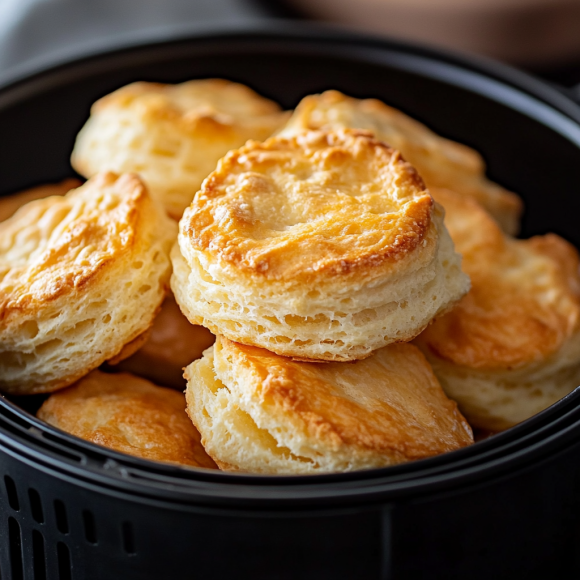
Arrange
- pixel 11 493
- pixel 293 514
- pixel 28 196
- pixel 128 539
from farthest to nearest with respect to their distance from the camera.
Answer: pixel 28 196, pixel 11 493, pixel 128 539, pixel 293 514

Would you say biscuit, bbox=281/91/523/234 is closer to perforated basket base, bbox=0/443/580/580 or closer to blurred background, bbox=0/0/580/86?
perforated basket base, bbox=0/443/580/580

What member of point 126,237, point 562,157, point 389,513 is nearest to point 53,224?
point 126,237

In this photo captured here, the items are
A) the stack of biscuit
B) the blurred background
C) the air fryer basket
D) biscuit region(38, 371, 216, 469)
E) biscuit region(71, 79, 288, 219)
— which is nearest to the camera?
the air fryer basket

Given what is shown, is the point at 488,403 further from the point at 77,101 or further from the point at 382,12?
the point at 382,12

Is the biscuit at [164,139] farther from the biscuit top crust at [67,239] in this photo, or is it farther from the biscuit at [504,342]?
the biscuit at [504,342]

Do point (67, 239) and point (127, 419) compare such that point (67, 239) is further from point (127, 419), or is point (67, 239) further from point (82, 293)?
point (127, 419)

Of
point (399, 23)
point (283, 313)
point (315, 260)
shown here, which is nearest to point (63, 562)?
point (283, 313)

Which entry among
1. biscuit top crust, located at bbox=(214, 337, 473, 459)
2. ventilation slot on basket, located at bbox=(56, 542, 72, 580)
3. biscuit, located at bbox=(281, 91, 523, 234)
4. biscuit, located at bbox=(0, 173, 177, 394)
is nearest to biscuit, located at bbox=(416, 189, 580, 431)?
biscuit top crust, located at bbox=(214, 337, 473, 459)

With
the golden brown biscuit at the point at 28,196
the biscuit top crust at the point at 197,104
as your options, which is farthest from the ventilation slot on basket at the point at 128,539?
the golden brown biscuit at the point at 28,196
